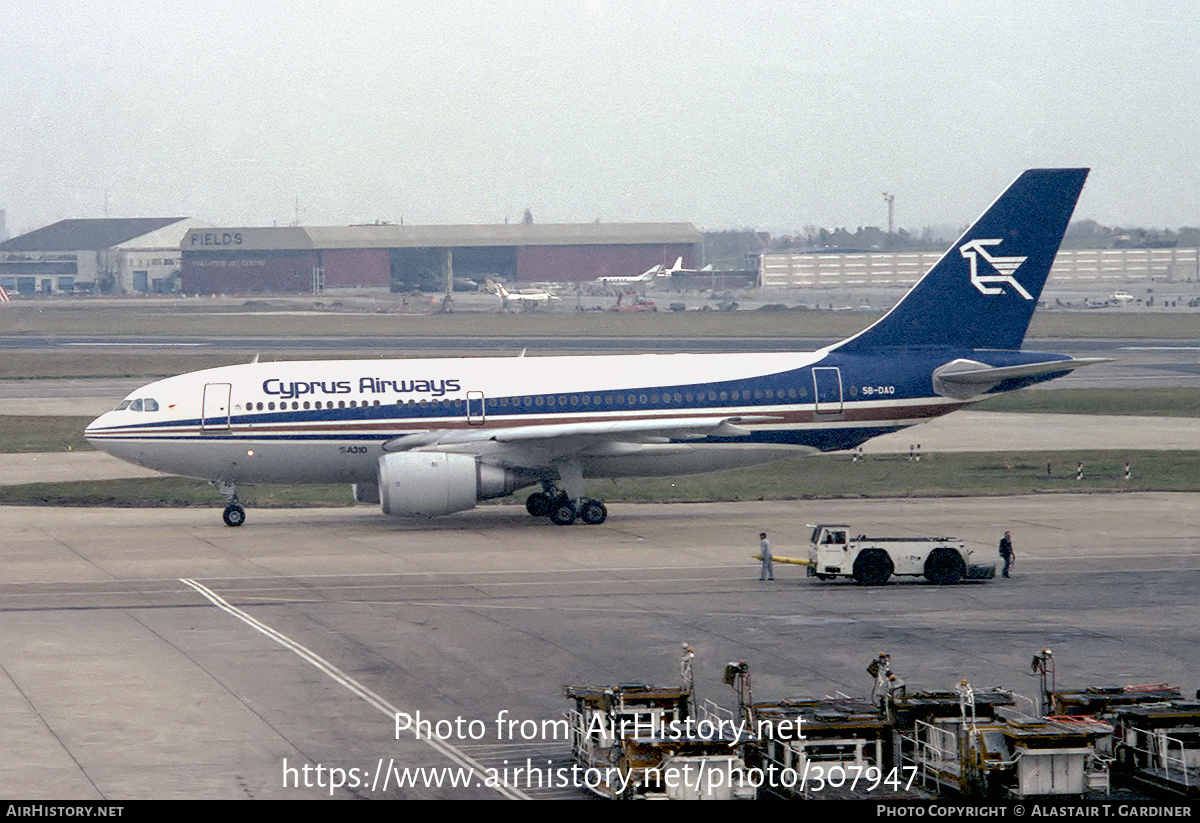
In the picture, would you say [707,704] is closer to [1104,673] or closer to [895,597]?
[1104,673]

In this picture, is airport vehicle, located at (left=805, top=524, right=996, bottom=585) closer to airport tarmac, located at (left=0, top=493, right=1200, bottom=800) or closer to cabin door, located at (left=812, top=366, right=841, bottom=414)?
airport tarmac, located at (left=0, top=493, right=1200, bottom=800)

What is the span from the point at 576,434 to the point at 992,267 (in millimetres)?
14695

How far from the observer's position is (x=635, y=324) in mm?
138000

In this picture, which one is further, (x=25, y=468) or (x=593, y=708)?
(x=25, y=468)

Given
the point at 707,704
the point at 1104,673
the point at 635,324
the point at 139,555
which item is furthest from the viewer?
the point at 635,324

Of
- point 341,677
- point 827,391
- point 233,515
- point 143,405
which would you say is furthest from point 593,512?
point 341,677

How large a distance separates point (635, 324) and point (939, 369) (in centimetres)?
9235

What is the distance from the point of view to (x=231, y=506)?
4512cm

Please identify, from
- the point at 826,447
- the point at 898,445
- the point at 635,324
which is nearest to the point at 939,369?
the point at 826,447

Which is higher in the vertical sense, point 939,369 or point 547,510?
point 939,369

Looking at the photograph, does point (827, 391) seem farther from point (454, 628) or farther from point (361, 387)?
point (454, 628)

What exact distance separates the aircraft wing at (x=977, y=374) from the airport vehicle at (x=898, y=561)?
37.7ft

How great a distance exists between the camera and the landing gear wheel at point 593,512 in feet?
147

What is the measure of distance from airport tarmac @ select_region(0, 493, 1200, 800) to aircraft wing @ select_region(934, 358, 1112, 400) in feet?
12.6
